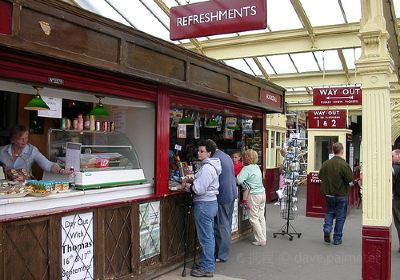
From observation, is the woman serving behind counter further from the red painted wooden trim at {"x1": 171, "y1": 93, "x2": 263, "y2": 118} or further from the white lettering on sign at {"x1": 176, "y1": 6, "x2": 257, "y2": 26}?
the white lettering on sign at {"x1": 176, "y1": 6, "x2": 257, "y2": 26}

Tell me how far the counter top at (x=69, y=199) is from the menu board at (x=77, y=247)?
162mm

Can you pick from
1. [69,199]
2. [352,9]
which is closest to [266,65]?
[352,9]

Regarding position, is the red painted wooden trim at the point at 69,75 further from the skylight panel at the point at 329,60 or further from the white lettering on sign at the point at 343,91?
the skylight panel at the point at 329,60

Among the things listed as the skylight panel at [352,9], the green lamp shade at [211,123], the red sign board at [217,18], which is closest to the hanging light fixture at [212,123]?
the green lamp shade at [211,123]

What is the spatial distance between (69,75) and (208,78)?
2.30 metres

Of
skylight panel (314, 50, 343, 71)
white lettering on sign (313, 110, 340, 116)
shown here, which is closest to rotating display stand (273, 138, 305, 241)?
white lettering on sign (313, 110, 340, 116)

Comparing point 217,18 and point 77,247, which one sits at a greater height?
point 217,18

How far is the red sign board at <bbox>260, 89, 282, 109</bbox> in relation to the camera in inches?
308

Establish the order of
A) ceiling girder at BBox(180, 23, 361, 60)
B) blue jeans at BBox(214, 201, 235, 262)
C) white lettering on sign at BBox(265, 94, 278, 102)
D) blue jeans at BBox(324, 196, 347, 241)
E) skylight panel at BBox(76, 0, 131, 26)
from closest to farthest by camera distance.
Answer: blue jeans at BBox(214, 201, 235, 262), blue jeans at BBox(324, 196, 347, 241), white lettering on sign at BBox(265, 94, 278, 102), ceiling girder at BBox(180, 23, 361, 60), skylight panel at BBox(76, 0, 131, 26)

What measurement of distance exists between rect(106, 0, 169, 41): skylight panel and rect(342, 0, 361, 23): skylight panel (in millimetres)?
4909

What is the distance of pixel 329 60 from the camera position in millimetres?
14039

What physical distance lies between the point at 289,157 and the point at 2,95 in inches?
202

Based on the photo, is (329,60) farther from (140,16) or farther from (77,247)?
(77,247)

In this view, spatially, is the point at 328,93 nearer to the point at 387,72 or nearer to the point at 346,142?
the point at 346,142
